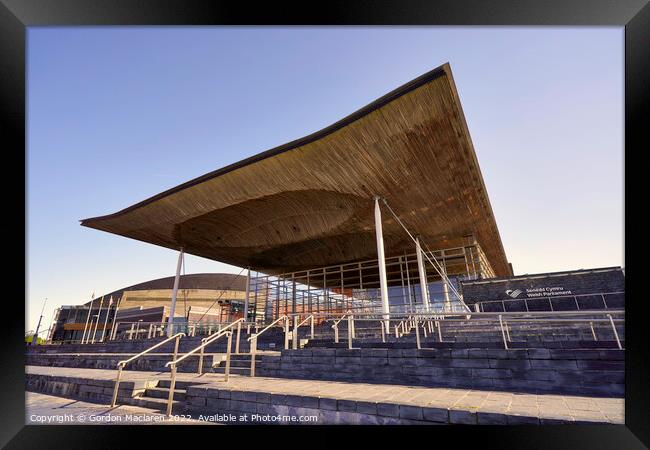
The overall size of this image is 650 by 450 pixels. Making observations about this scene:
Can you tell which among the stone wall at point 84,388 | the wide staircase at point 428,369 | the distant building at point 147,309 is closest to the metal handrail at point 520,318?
the wide staircase at point 428,369

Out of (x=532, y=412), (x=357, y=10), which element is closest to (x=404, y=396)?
(x=532, y=412)

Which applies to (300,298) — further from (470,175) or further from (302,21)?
(302,21)

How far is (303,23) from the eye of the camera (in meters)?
3.53

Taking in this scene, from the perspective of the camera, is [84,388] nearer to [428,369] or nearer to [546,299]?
[428,369]

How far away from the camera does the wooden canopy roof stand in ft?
33.4

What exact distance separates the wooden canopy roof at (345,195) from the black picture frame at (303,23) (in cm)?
523

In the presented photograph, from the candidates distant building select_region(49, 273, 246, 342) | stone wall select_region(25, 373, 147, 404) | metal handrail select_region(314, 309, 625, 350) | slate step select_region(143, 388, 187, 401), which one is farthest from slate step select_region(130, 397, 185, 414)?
distant building select_region(49, 273, 246, 342)

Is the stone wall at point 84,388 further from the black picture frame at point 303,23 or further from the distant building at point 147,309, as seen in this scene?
the distant building at point 147,309

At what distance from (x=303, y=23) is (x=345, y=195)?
36.9 ft

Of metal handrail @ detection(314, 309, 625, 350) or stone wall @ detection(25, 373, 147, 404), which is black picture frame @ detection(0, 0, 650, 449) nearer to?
metal handrail @ detection(314, 309, 625, 350)

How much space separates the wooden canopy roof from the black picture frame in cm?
523

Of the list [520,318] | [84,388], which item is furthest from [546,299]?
[84,388]

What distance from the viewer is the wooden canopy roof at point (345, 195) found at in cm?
1019

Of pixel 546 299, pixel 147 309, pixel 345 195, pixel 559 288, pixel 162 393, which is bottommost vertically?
pixel 162 393
